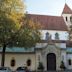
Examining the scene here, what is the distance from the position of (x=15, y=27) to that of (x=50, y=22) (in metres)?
32.3

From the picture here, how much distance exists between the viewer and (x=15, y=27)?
4128 cm

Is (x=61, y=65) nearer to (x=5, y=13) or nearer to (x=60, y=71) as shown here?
(x=60, y=71)

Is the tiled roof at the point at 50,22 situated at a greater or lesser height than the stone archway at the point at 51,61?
greater

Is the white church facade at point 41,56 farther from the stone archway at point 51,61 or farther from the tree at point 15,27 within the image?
the tree at point 15,27

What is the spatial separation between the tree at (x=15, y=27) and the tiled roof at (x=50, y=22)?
2353cm

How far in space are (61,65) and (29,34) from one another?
50.1ft

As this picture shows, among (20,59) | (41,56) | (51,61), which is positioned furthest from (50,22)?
(20,59)

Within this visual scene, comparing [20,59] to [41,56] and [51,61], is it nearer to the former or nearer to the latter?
[41,56]

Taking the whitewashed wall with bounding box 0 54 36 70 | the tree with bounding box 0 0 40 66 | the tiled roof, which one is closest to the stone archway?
the whitewashed wall with bounding box 0 54 36 70

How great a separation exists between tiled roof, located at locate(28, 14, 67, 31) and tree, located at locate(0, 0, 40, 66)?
77.2 feet

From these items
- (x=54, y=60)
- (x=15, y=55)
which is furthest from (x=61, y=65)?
(x=15, y=55)

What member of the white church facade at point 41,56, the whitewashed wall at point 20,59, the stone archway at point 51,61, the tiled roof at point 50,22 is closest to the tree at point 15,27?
the white church facade at point 41,56

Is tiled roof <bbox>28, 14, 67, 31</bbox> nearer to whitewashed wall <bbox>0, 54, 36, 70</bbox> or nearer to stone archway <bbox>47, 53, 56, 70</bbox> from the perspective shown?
stone archway <bbox>47, 53, 56, 70</bbox>

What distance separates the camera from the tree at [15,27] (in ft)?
132
